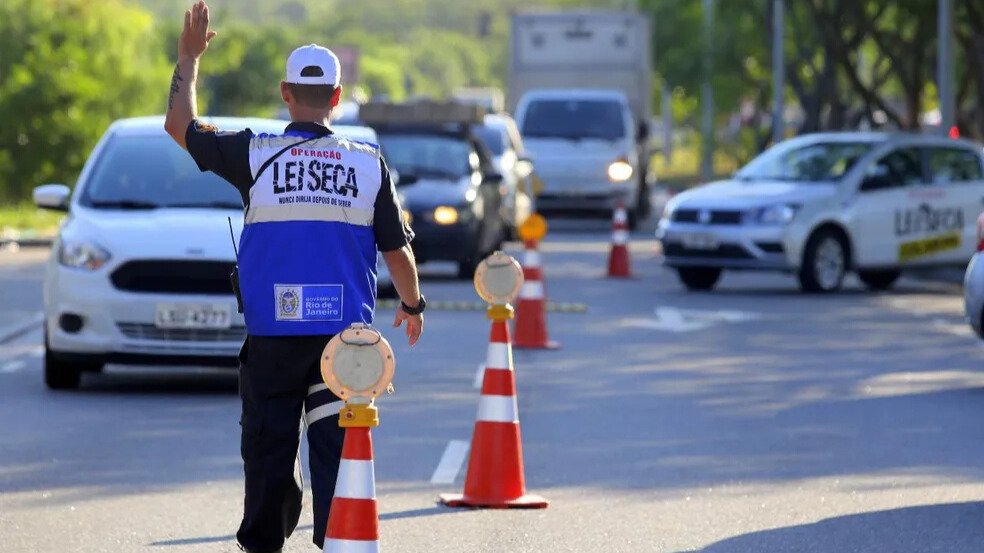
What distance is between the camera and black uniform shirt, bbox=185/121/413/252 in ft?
22.4

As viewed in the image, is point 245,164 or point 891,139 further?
point 891,139

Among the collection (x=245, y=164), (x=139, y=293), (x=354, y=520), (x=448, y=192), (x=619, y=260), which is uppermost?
(x=245, y=164)

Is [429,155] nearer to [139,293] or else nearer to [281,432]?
[139,293]

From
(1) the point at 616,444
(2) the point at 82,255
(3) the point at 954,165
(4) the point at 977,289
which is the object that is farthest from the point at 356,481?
(3) the point at 954,165

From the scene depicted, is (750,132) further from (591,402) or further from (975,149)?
(591,402)

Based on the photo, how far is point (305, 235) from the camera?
266 inches

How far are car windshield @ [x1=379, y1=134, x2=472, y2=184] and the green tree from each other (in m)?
14.1

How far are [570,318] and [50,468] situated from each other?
9582 millimetres

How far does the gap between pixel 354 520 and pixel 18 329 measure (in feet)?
38.7

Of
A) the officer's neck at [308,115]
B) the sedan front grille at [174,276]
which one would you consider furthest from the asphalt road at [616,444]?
the officer's neck at [308,115]

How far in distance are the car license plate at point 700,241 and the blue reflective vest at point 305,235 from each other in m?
16.0

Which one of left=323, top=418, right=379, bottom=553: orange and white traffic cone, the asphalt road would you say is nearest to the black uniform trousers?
left=323, top=418, right=379, bottom=553: orange and white traffic cone

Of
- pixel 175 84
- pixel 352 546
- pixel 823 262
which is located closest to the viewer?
pixel 352 546

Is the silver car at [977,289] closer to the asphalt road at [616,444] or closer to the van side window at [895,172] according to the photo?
the asphalt road at [616,444]
